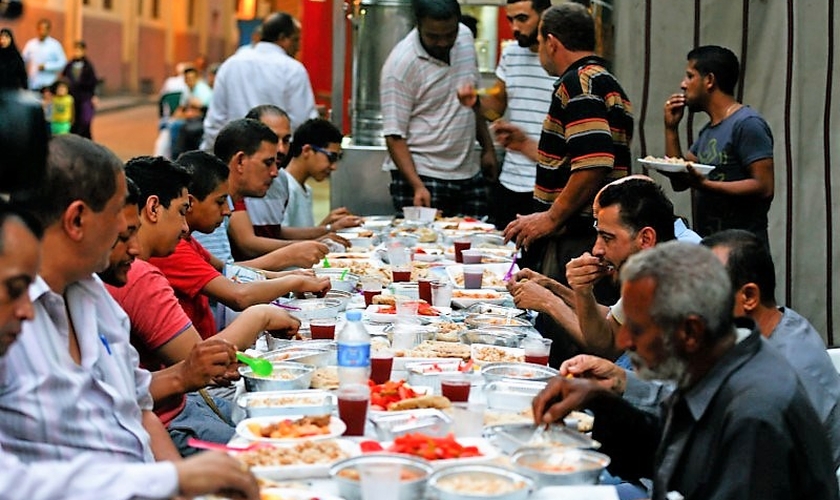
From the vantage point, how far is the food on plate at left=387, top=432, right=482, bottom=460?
9.75ft

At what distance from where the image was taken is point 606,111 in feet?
19.3

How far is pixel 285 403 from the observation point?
3.36 metres

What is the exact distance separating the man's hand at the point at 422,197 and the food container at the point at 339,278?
232cm

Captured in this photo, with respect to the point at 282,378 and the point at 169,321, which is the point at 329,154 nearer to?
the point at 169,321

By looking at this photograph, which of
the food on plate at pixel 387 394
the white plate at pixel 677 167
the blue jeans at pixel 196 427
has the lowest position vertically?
the blue jeans at pixel 196 427

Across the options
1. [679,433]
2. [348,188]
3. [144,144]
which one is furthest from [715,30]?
[144,144]

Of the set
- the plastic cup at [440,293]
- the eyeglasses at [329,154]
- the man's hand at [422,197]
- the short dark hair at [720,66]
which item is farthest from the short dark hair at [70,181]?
the man's hand at [422,197]

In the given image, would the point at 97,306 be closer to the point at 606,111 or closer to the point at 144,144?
the point at 606,111

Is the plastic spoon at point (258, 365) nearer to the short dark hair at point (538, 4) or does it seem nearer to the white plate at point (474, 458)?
the white plate at point (474, 458)

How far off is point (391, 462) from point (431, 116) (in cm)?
582

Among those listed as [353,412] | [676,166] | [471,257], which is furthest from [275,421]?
[676,166]

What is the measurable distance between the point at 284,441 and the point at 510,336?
4.72ft

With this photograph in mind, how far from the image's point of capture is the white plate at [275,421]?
3055 mm

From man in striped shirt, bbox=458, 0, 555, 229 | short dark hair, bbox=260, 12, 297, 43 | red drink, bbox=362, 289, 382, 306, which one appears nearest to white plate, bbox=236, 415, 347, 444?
red drink, bbox=362, 289, 382, 306
